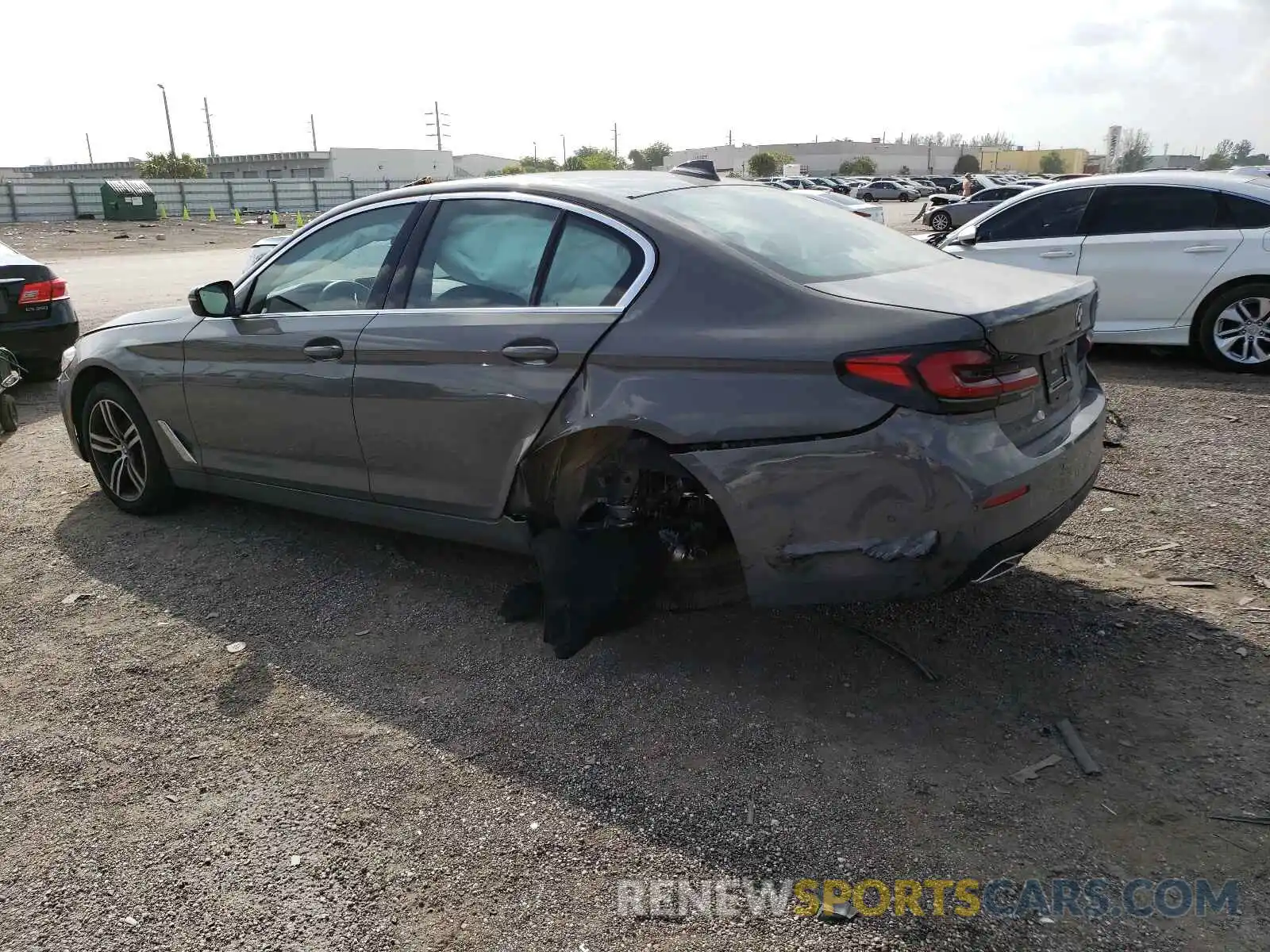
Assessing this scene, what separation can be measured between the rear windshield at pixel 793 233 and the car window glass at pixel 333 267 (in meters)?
1.23

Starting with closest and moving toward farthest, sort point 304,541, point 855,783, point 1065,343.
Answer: point 855,783 < point 1065,343 < point 304,541

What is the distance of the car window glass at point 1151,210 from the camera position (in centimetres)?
780

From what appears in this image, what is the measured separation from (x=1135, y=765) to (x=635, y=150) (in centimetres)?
13571

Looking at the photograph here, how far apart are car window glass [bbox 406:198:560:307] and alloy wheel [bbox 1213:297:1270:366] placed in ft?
20.9

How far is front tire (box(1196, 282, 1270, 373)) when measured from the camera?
24.8ft

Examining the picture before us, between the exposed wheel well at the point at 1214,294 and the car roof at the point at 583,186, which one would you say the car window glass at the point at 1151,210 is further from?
the car roof at the point at 583,186

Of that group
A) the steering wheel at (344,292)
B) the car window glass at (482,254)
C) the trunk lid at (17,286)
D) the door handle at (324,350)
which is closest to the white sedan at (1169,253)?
the car window glass at (482,254)

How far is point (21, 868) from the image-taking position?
263 centimetres

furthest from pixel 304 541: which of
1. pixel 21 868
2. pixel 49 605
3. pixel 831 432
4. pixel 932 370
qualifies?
pixel 932 370

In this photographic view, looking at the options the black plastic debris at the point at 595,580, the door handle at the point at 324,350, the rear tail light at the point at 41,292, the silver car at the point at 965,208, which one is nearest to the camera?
the black plastic debris at the point at 595,580

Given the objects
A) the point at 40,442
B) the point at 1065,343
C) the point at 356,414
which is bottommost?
the point at 40,442

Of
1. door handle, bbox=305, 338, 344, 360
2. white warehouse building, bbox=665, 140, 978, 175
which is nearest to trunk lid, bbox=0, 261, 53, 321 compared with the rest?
door handle, bbox=305, 338, 344, 360

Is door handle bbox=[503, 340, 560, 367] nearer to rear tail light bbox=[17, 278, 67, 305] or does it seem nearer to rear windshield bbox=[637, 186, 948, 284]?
rear windshield bbox=[637, 186, 948, 284]

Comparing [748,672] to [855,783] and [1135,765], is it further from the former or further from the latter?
[1135,765]
